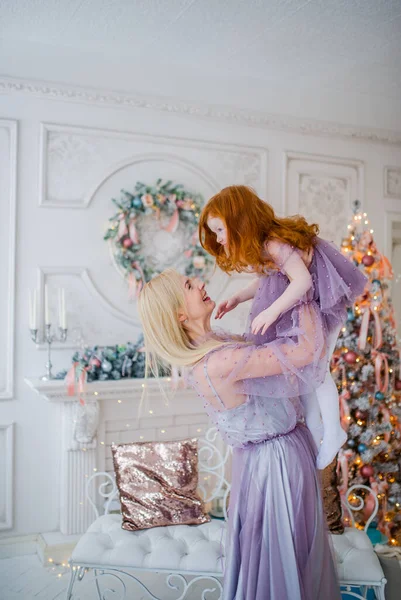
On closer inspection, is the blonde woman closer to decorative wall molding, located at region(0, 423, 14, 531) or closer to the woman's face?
the woman's face

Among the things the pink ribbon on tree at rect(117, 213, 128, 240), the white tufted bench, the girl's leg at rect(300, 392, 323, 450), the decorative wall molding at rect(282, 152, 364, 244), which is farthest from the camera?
the decorative wall molding at rect(282, 152, 364, 244)

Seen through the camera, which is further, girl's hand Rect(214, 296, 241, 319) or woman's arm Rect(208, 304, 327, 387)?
girl's hand Rect(214, 296, 241, 319)

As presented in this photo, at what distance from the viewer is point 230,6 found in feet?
11.1

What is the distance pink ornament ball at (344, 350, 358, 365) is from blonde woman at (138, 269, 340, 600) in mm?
1811

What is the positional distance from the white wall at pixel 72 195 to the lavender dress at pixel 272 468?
214 centimetres

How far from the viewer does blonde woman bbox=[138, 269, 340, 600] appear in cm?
199

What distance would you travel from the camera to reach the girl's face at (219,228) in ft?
6.68

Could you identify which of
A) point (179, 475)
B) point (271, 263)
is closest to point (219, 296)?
point (179, 475)

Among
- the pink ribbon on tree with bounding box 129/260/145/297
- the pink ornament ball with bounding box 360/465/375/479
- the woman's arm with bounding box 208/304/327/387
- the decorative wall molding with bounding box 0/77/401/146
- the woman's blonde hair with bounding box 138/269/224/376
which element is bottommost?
the pink ornament ball with bounding box 360/465/375/479

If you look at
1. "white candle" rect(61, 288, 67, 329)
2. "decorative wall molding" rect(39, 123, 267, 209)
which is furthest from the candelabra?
"decorative wall molding" rect(39, 123, 267, 209)

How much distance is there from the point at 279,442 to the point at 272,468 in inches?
3.5

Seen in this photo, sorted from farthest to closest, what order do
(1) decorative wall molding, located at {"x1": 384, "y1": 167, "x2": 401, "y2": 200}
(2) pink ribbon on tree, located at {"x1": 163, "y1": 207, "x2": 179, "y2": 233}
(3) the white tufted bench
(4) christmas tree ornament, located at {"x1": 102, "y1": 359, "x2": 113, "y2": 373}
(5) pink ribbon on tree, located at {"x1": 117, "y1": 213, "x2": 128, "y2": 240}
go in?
1. (1) decorative wall molding, located at {"x1": 384, "y1": 167, "x2": 401, "y2": 200}
2. (2) pink ribbon on tree, located at {"x1": 163, "y1": 207, "x2": 179, "y2": 233}
3. (5) pink ribbon on tree, located at {"x1": 117, "y1": 213, "x2": 128, "y2": 240}
4. (4) christmas tree ornament, located at {"x1": 102, "y1": 359, "x2": 113, "y2": 373}
5. (3) the white tufted bench

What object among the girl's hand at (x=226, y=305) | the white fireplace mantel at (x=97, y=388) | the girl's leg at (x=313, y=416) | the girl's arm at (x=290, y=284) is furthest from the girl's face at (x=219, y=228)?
the white fireplace mantel at (x=97, y=388)

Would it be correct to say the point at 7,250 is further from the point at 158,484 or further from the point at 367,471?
the point at 367,471
